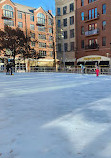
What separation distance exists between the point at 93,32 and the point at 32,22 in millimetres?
16967

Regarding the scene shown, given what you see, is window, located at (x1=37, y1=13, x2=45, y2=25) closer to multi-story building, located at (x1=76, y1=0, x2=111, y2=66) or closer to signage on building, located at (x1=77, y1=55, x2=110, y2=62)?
multi-story building, located at (x1=76, y1=0, x2=111, y2=66)

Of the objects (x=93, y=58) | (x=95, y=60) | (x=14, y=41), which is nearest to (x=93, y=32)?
(x=93, y=58)

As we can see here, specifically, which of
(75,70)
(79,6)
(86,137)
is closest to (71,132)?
(86,137)

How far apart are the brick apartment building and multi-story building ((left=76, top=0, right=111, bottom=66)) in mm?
6439

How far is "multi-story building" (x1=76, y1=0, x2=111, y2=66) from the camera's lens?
30203 mm

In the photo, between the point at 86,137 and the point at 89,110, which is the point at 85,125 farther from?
the point at 89,110

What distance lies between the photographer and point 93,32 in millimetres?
32031

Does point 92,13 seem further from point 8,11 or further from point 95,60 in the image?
point 8,11

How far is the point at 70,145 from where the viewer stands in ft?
7.25

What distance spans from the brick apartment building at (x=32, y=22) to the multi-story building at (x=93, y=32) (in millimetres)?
6439

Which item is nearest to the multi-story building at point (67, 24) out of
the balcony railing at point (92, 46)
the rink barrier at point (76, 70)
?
the balcony railing at point (92, 46)

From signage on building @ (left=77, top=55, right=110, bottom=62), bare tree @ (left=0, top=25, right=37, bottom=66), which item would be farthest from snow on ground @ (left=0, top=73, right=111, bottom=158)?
signage on building @ (left=77, top=55, right=110, bottom=62)

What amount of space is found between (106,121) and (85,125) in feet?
1.54

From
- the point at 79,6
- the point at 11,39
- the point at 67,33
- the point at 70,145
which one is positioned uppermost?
the point at 79,6
